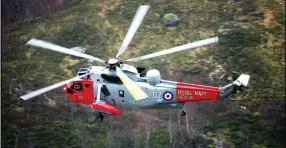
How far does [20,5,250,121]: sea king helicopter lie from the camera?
27203mm

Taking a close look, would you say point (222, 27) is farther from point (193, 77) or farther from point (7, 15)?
point (7, 15)

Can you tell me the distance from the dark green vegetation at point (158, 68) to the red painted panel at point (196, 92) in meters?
4.36

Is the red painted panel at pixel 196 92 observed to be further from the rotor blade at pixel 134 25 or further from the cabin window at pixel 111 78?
the rotor blade at pixel 134 25

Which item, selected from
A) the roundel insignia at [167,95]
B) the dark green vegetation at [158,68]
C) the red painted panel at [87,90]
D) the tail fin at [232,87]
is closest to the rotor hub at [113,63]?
the red painted panel at [87,90]

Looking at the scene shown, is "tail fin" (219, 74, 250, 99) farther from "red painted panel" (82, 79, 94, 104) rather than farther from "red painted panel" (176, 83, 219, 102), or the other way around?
"red painted panel" (82, 79, 94, 104)

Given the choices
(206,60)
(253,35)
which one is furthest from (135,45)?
(253,35)

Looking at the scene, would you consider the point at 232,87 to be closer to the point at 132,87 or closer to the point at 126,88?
the point at 126,88

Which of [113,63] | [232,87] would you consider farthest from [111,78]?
[232,87]

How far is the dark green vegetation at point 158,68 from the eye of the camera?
31297 millimetres

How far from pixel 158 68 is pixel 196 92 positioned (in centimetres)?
961

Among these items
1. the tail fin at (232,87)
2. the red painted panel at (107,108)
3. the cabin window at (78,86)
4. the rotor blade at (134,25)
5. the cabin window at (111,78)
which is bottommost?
the red painted panel at (107,108)

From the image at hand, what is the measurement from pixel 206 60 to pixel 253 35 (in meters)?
4.77

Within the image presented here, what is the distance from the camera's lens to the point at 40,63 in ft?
125

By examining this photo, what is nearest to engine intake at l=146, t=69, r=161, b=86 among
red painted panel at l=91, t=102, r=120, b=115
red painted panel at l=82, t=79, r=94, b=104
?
red painted panel at l=91, t=102, r=120, b=115
